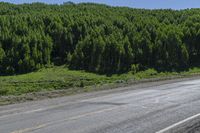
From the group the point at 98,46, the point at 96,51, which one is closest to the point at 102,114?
the point at 96,51

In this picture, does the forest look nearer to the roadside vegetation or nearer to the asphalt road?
the roadside vegetation

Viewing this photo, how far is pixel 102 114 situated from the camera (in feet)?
47.2

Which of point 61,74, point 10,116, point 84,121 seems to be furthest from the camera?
point 61,74

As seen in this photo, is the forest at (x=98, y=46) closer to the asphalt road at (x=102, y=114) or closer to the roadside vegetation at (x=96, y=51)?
the roadside vegetation at (x=96, y=51)

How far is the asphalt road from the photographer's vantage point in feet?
39.1

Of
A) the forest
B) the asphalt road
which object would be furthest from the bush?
the asphalt road

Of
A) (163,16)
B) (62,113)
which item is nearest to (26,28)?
(163,16)

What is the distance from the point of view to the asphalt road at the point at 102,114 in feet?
39.1

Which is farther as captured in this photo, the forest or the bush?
the forest

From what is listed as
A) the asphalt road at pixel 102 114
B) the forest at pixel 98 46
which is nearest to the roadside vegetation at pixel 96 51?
the forest at pixel 98 46

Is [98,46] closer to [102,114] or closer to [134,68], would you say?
[134,68]

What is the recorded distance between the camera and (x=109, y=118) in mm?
13555

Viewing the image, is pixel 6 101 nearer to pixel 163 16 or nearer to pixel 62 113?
pixel 62 113

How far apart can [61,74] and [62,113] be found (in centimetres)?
3015
